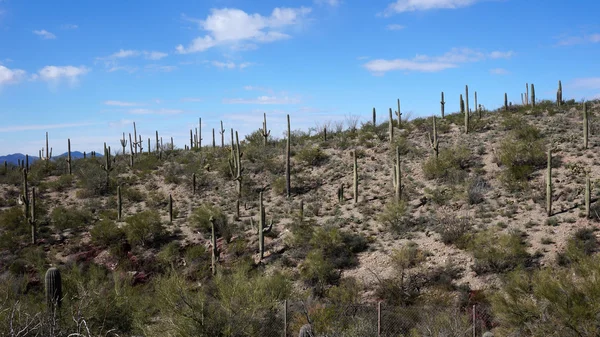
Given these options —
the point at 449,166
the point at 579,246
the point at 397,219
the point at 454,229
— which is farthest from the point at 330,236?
the point at 449,166

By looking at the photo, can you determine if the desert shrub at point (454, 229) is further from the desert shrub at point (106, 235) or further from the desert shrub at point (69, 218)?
the desert shrub at point (69, 218)

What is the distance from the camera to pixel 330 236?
71.1ft

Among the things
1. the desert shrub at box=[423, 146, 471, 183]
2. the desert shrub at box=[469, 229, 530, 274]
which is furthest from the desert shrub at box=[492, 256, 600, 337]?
the desert shrub at box=[423, 146, 471, 183]

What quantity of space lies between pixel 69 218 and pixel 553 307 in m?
25.7

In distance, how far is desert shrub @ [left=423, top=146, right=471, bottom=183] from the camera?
91.5 ft

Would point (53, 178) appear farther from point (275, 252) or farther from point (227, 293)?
point (227, 293)

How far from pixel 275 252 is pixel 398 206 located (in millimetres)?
6645

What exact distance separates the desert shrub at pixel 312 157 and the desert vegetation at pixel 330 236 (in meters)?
0.12

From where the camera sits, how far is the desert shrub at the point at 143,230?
24328 millimetres

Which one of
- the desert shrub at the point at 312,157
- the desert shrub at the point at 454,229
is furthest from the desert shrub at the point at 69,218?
the desert shrub at the point at 454,229

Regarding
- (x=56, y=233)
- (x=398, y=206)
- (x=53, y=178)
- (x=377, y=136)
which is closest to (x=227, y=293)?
(x=398, y=206)

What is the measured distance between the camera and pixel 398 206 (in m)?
24.0

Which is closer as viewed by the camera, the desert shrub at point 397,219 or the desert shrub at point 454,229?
the desert shrub at point 454,229

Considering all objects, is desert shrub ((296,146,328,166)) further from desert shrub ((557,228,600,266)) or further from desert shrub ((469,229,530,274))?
desert shrub ((557,228,600,266))
